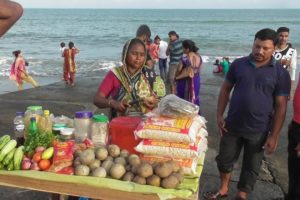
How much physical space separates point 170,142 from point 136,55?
105 centimetres

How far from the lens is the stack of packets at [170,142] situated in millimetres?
2555

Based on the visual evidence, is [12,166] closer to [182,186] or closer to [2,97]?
[182,186]

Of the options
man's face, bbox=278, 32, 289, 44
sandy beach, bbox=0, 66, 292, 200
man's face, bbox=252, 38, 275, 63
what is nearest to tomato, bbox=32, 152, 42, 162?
sandy beach, bbox=0, 66, 292, 200

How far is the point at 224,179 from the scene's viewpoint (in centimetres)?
429

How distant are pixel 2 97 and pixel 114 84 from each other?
7582 mm

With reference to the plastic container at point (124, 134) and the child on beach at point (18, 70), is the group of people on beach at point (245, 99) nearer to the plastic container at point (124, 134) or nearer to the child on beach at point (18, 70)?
the plastic container at point (124, 134)

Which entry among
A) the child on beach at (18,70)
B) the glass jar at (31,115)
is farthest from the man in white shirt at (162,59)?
the glass jar at (31,115)

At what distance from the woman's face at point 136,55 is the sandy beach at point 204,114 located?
2.05m

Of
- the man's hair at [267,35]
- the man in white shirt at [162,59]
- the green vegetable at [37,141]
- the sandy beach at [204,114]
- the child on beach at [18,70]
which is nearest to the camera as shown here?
the green vegetable at [37,141]

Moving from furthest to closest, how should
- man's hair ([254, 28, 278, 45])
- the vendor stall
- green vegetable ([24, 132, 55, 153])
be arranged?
1. man's hair ([254, 28, 278, 45])
2. green vegetable ([24, 132, 55, 153])
3. the vendor stall

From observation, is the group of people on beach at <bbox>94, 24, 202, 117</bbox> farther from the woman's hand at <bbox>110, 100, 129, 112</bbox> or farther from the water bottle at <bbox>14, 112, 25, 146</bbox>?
the water bottle at <bbox>14, 112, 25, 146</bbox>

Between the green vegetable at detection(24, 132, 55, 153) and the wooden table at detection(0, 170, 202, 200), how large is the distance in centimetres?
24

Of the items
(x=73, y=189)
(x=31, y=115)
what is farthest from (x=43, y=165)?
(x=31, y=115)

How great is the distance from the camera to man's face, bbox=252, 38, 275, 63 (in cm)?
358
